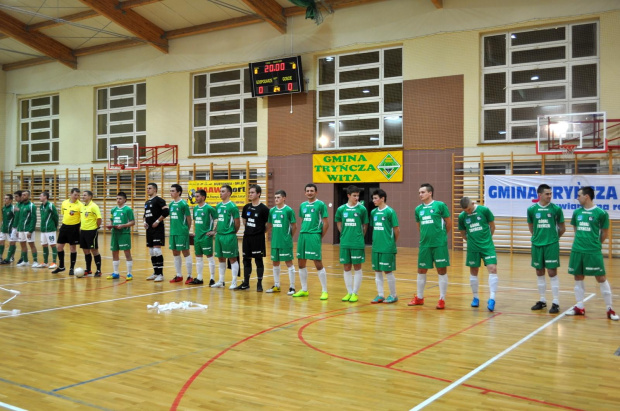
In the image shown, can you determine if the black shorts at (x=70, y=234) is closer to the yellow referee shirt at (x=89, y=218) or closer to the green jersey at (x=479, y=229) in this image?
the yellow referee shirt at (x=89, y=218)

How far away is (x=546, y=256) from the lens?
23.0 ft

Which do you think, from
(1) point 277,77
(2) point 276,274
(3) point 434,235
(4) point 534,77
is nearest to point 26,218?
(2) point 276,274

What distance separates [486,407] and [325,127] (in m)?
16.2

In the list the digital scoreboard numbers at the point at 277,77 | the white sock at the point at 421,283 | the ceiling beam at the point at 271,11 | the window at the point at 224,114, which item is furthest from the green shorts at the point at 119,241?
the window at the point at 224,114

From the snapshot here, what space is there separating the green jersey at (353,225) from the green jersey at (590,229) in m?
2.86

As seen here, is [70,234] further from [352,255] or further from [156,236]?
[352,255]

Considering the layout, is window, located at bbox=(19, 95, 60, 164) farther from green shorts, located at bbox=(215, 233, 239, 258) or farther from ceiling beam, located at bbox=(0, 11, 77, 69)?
green shorts, located at bbox=(215, 233, 239, 258)

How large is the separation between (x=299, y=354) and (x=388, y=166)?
13432 millimetres

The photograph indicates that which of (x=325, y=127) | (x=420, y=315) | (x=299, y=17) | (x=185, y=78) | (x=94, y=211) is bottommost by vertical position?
(x=420, y=315)

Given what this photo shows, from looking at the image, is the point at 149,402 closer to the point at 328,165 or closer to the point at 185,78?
the point at 328,165

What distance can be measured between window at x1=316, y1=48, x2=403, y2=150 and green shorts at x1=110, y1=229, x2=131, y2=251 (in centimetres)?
1037

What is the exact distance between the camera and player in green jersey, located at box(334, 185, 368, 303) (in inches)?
302

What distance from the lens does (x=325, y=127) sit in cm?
1925

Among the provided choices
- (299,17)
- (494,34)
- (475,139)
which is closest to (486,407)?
(475,139)
